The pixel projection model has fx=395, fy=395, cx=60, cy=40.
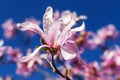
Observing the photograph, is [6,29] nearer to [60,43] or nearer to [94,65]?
[94,65]

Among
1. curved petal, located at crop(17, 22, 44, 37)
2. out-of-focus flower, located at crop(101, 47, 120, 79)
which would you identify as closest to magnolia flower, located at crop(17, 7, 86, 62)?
curved petal, located at crop(17, 22, 44, 37)

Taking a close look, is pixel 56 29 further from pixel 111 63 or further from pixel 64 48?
pixel 111 63

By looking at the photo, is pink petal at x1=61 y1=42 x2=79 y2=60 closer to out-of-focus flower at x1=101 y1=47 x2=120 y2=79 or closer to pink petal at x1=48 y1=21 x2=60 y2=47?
pink petal at x1=48 y1=21 x2=60 y2=47

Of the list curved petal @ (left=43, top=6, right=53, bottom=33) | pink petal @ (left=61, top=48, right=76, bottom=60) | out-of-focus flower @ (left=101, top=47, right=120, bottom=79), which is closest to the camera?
pink petal @ (left=61, top=48, right=76, bottom=60)

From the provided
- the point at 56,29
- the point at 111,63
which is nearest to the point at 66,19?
the point at 56,29

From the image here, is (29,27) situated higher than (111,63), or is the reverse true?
(111,63)

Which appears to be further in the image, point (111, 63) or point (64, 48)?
point (111, 63)

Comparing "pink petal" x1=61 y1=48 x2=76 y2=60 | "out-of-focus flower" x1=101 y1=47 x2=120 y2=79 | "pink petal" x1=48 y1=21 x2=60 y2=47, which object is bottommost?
"pink petal" x1=61 y1=48 x2=76 y2=60

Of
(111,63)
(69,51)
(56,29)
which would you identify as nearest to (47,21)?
(56,29)

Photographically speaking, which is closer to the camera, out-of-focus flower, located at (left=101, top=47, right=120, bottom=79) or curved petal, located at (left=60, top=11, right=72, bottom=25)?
curved petal, located at (left=60, top=11, right=72, bottom=25)

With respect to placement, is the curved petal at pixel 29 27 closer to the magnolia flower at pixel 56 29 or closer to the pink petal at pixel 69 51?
the magnolia flower at pixel 56 29

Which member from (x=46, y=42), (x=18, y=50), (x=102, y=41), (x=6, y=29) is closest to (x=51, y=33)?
(x=46, y=42)

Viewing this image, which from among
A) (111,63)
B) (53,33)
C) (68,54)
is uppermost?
(111,63)
